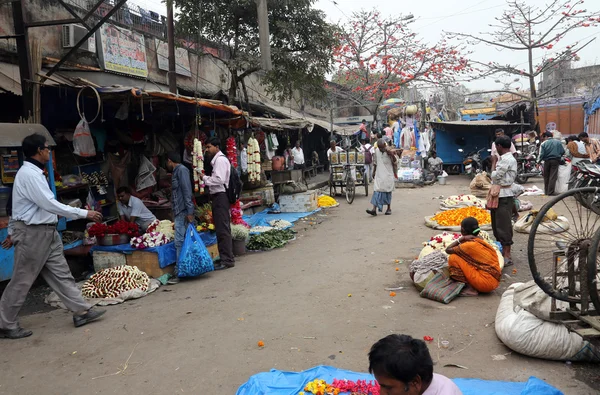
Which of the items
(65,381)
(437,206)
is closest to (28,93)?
(65,381)

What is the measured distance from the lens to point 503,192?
6.45m

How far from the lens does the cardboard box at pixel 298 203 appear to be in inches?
516

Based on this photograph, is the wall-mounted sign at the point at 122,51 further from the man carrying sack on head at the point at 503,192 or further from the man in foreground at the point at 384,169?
the man carrying sack on head at the point at 503,192

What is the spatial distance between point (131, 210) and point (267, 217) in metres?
4.94

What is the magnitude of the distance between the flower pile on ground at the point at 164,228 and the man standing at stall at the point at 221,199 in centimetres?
74

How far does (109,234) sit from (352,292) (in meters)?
3.91

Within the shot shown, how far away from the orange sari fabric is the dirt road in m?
0.20

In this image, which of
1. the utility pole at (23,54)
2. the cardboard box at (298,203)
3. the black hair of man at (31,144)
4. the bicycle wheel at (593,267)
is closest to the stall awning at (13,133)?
the utility pole at (23,54)

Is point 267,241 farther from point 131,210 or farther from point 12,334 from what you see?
point 12,334

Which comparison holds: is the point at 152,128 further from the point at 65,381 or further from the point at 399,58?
the point at 399,58

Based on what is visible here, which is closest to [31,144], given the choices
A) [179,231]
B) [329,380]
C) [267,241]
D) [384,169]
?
[179,231]

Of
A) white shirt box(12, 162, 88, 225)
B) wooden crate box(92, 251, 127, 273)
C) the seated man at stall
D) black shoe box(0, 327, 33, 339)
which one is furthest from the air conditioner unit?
black shoe box(0, 327, 33, 339)

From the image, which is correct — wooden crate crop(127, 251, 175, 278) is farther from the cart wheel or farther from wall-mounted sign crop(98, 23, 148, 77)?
the cart wheel

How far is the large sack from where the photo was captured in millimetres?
3672
